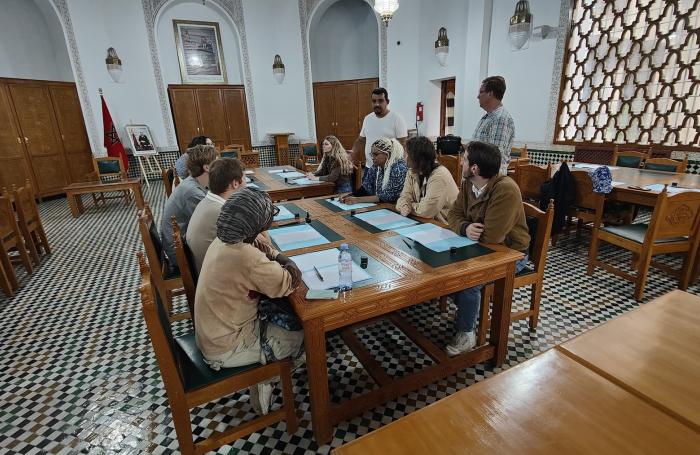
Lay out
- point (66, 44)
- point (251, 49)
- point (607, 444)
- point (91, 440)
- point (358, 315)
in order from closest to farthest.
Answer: point (607, 444), point (358, 315), point (91, 440), point (66, 44), point (251, 49)

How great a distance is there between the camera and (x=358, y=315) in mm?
1382

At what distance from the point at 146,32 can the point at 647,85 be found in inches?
353

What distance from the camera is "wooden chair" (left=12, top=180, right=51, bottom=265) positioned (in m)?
3.50

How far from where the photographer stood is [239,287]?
4.41 feet

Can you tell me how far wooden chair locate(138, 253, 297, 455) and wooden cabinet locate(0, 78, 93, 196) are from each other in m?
7.31

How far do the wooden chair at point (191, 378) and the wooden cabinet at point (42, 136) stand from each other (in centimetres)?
731

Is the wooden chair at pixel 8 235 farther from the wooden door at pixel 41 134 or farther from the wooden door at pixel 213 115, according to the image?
the wooden door at pixel 213 115

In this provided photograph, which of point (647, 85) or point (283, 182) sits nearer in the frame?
point (283, 182)

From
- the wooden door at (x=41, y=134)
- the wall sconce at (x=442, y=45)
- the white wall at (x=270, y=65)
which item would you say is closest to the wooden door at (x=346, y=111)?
the white wall at (x=270, y=65)

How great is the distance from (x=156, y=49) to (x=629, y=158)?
8.75 meters

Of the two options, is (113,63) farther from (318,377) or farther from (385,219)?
(318,377)

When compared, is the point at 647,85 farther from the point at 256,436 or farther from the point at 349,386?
the point at 256,436

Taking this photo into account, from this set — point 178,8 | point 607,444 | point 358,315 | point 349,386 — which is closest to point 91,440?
point 349,386

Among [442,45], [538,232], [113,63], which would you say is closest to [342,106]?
[442,45]
